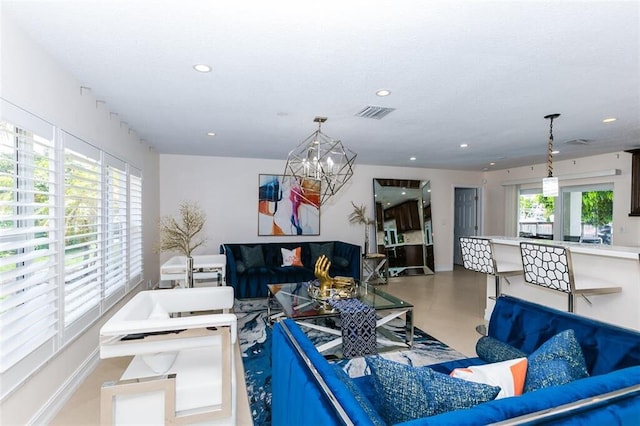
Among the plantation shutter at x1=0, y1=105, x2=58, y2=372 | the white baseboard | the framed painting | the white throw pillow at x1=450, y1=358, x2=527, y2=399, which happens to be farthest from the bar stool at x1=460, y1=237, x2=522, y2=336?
the plantation shutter at x1=0, y1=105, x2=58, y2=372

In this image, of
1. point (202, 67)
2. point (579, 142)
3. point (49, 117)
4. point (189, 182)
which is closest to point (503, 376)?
point (202, 67)

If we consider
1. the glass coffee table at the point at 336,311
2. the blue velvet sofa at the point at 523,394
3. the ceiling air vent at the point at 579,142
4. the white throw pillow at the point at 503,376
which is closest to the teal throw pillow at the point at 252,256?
the glass coffee table at the point at 336,311

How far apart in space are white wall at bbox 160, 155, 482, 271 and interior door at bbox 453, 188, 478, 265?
264 centimetres

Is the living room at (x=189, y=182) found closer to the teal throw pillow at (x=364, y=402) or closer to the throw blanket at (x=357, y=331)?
the teal throw pillow at (x=364, y=402)

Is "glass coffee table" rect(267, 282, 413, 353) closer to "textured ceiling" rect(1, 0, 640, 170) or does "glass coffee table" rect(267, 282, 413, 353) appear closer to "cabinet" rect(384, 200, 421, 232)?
"textured ceiling" rect(1, 0, 640, 170)

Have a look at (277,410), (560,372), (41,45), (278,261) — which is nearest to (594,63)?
(560,372)

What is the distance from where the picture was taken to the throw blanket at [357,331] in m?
2.82

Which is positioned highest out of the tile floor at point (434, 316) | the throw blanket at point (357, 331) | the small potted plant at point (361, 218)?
the small potted plant at point (361, 218)

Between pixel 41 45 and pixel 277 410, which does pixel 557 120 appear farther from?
pixel 41 45

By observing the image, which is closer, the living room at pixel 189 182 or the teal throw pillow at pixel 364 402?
the teal throw pillow at pixel 364 402

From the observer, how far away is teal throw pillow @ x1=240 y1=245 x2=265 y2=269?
5.42 metres

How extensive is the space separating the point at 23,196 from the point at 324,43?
212 cm

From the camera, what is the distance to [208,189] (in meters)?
5.93

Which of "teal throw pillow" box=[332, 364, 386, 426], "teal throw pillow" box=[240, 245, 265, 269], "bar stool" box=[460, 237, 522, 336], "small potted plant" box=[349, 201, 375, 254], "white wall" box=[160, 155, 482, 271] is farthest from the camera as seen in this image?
"small potted plant" box=[349, 201, 375, 254]
